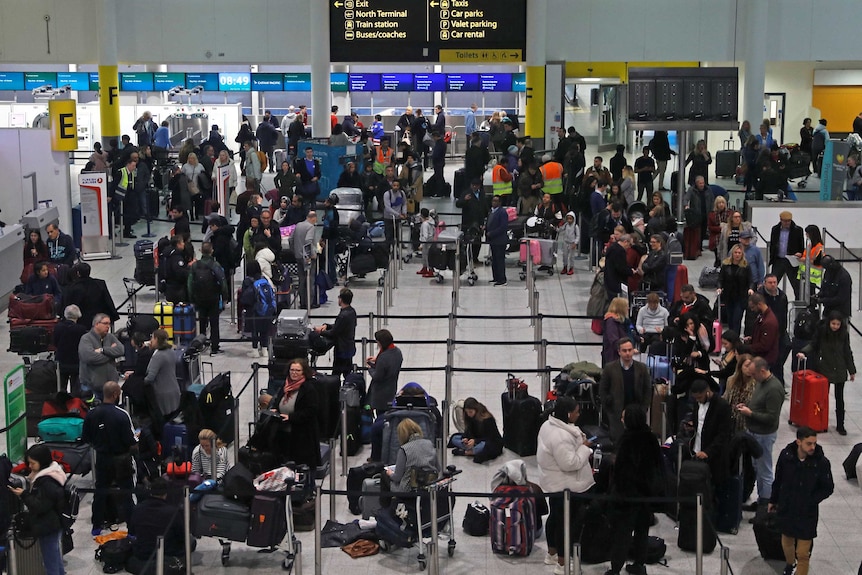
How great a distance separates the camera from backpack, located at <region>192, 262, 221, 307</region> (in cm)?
1614

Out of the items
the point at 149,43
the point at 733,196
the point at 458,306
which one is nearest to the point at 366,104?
the point at 149,43

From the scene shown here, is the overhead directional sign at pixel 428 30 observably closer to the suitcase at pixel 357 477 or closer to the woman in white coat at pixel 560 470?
the suitcase at pixel 357 477

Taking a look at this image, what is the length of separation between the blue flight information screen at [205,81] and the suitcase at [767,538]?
3023 centimetres

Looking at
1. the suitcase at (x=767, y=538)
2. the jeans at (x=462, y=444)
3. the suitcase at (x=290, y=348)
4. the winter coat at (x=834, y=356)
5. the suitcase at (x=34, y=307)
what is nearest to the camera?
the suitcase at (x=767, y=538)

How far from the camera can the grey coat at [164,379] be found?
12578 mm

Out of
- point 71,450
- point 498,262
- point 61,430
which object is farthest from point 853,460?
point 498,262

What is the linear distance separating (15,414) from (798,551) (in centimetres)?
722

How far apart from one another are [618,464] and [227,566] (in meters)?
3.14

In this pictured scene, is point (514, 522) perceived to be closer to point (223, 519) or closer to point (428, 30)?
point (223, 519)

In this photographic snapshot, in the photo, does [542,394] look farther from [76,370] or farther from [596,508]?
[76,370]

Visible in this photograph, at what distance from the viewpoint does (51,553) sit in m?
9.73

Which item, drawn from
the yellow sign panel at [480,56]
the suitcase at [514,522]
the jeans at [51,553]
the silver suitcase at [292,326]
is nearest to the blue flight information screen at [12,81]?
the yellow sign panel at [480,56]

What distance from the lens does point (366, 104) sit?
4941 cm

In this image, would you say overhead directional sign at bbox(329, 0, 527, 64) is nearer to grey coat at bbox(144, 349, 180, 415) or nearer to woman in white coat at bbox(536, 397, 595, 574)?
grey coat at bbox(144, 349, 180, 415)
